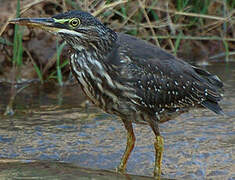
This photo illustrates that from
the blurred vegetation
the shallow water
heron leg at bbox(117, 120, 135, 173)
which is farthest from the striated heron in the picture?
the blurred vegetation

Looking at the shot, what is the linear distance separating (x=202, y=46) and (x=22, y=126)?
4.41 m

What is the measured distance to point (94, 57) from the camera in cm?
518

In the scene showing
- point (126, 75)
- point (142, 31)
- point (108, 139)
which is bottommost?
point (108, 139)

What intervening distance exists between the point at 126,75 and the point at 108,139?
53.8 inches

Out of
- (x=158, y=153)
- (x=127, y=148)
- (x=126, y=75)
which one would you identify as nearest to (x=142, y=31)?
(x=127, y=148)

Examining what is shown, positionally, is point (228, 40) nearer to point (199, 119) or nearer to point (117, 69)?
point (199, 119)

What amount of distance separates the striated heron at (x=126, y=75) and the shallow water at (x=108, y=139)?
284mm

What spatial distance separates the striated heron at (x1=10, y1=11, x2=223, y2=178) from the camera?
510 centimetres

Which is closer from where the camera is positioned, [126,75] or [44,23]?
[44,23]

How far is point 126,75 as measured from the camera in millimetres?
5258

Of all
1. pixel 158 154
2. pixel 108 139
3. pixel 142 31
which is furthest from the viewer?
pixel 142 31

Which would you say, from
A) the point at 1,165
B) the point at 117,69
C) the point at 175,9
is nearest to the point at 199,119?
the point at 117,69

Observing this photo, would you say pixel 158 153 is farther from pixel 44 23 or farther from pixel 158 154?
pixel 44 23

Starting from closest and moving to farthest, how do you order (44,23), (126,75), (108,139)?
(44,23) → (126,75) → (108,139)
